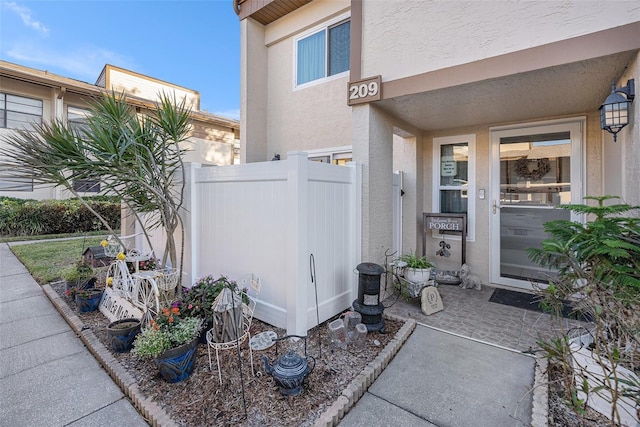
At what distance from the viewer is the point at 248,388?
8.48 ft

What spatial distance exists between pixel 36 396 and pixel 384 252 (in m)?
4.28

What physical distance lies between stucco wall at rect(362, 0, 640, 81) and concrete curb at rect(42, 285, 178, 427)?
14.9 ft

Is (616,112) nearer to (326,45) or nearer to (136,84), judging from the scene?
(326,45)

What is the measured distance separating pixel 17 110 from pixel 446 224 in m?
16.0

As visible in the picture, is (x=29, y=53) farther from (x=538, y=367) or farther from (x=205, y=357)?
(x=538, y=367)

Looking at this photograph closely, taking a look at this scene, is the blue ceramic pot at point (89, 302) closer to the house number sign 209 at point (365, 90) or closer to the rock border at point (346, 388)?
the rock border at point (346, 388)

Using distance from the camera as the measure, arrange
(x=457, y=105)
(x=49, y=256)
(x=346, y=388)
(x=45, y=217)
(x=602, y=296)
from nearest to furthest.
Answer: (x=602, y=296)
(x=346, y=388)
(x=457, y=105)
(x=49, y=256)
(x=45, y=217)

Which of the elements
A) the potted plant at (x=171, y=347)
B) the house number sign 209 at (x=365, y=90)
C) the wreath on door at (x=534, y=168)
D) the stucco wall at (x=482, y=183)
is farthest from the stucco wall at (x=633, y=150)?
the potted plant at (x=171, y=347)

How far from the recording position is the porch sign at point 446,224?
5309 mm

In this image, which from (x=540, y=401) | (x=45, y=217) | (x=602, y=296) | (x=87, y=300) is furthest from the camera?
(x=45, y=217)

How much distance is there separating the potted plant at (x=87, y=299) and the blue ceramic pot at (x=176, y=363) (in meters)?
2.39

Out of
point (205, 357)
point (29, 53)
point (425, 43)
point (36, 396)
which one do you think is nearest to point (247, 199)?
point (205, 357)

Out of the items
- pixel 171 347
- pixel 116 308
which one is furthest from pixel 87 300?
pixel 171 347

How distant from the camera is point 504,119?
16.4 feet
